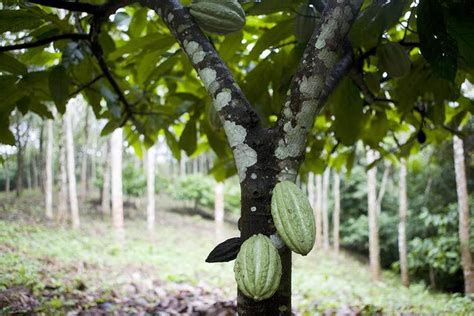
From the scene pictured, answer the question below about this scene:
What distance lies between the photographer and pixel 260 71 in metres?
1.58

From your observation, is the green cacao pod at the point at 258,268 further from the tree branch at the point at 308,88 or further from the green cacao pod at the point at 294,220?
the tree branch at the point at 308,88

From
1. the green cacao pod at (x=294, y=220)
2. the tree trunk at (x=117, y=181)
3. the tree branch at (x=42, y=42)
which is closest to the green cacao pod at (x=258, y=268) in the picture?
the green cacao pod at (x=294, y=220)

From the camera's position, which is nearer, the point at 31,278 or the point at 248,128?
the point at 248,128

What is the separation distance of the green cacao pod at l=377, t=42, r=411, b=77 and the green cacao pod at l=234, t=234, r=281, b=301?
30.8 inches

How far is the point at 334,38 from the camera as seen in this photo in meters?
0.85

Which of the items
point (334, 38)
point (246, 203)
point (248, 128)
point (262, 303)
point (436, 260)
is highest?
point (334, 38)

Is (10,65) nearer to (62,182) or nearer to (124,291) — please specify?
(124,291)

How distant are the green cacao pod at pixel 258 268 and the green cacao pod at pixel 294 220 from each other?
0.12ft

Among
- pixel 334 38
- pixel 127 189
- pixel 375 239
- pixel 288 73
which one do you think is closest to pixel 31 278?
pixel 288 73

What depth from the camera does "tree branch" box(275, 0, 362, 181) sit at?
81 centimetres

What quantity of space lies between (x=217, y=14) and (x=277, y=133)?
14.6 inches

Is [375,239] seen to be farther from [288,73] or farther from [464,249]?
[288,73]

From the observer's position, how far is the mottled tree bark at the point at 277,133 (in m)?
0.79

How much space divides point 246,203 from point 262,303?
0.61ft
